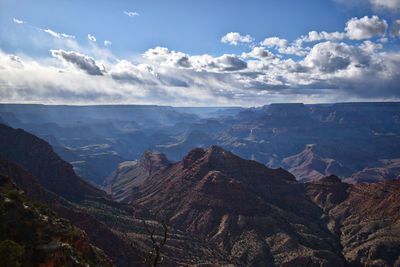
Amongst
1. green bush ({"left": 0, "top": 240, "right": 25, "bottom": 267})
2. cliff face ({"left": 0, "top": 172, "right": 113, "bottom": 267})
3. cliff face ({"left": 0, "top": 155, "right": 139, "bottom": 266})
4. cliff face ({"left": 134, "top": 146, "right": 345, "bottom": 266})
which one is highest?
green bush ({"left": 0, "top": 240, "right": 25, "bottom": 267})

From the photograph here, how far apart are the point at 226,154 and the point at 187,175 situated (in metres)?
24.2

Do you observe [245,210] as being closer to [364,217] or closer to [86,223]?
[364,217]

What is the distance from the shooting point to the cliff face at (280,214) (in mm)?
89000

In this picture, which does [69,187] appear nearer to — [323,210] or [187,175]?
[187,175]

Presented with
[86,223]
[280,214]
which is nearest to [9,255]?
[86,223]

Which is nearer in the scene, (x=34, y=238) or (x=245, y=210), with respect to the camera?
(x=34, y=238)

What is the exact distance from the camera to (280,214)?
4336 inches

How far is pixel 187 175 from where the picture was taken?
14975cm

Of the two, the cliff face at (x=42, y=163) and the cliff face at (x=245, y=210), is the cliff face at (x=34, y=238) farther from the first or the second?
the cliff face at (x=42, y=163)

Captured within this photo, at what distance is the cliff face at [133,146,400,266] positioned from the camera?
292ft

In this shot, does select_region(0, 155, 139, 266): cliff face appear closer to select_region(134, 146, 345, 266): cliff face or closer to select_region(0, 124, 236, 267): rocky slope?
select_region(0, 124, 236, 267): rocky slope

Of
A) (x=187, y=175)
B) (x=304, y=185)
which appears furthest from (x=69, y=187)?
(x=304, y=185)

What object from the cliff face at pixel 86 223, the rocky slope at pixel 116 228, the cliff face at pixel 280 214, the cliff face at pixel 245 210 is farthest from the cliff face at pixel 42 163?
the cliff face at pixel 86 223

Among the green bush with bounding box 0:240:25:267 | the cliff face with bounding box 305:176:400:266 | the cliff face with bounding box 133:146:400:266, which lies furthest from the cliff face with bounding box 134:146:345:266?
the green bush with bounding box 0:240:25:267
